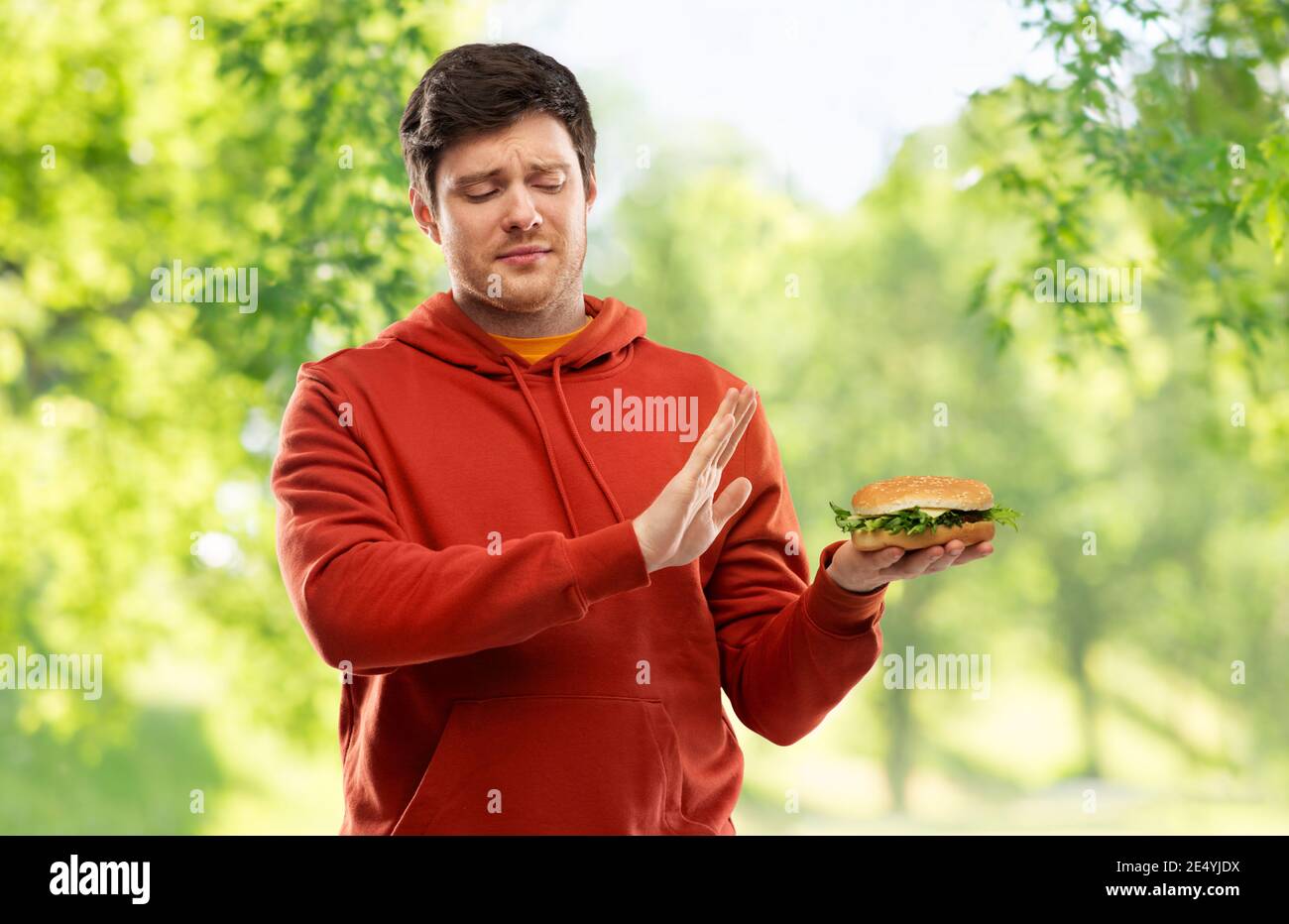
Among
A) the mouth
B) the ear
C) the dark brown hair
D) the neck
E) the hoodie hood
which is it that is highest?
the dark brown hair

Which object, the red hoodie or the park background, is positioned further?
the park background

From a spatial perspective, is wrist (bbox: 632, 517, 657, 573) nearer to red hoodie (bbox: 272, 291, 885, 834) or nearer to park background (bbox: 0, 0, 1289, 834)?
red hoodie (bbox: 272, 291, 885, 834)

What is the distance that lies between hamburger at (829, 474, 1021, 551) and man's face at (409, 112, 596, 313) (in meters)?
0.65

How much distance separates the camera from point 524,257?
216 centimetres

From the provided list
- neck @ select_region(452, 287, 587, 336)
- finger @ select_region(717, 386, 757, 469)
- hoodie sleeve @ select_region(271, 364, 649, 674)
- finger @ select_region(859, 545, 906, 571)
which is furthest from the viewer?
neck @ select_region(452, 287, 587, 336)

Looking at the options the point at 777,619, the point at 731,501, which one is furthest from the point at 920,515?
the point at 731,501

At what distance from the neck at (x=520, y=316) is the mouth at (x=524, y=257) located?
4.7 inches

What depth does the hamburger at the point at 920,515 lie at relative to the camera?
214cm

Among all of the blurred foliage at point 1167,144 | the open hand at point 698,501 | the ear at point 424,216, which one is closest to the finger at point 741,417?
the open hand at point 698,501

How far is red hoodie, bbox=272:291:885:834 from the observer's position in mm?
1883

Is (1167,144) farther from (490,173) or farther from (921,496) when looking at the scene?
(490,173)

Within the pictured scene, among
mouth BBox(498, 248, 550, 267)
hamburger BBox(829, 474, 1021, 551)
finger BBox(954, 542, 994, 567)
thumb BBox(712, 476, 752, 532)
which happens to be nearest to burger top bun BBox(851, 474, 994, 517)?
hamburger BBox(829, 474, 1021, 551)
